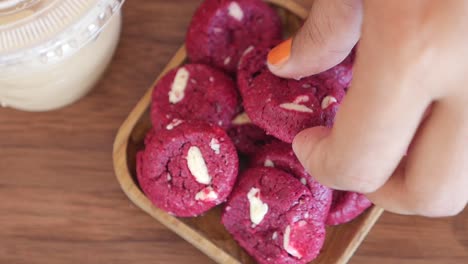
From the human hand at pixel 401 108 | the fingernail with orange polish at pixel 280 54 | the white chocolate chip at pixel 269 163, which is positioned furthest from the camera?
the white chocolate chip at pixel 269 163

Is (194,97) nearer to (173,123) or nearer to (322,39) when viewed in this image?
(173,123)

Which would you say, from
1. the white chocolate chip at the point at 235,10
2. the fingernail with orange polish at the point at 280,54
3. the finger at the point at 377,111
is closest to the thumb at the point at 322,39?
the fingernail with orange polish at the point at 280,54

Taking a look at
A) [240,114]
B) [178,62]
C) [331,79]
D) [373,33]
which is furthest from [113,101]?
[373,33]

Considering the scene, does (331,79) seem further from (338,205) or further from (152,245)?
(152,245)

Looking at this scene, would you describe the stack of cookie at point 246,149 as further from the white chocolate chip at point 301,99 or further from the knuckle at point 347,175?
the knuckle at point 347,175

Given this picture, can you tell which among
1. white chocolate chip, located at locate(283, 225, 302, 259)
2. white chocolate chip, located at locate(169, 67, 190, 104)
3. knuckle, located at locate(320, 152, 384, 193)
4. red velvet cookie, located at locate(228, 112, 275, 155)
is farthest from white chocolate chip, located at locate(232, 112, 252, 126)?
knuckle, located at locate(320, 152, 384, 193)

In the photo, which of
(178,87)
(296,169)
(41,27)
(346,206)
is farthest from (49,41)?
(346,206)
